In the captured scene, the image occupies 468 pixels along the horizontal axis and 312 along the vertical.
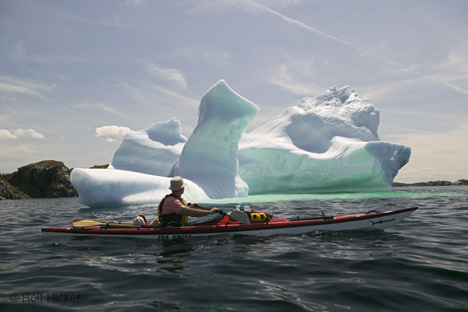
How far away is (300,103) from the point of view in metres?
30.4

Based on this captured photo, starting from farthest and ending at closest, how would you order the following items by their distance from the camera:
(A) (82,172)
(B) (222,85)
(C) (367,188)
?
(C) (367,188)
(B) (222,85)
(A) (82,172)

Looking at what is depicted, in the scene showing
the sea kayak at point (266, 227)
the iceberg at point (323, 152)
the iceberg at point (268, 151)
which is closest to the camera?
the sea kayak at point (266, 227)

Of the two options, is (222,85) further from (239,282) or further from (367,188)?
(239,282)

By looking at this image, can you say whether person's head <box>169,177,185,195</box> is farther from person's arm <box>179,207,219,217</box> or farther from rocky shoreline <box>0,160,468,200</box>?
rocky shoreline <box>0,160,468,200</box>

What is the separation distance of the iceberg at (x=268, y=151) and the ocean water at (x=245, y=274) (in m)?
10.8

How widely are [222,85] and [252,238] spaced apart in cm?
1599

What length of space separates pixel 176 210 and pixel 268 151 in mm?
19723

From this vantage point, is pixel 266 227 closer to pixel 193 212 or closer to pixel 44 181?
pixel 193 212

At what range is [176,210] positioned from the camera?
20.9 feet

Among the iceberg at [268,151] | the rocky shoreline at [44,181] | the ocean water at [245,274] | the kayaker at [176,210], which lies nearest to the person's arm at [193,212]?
the kayaker at [176,210]

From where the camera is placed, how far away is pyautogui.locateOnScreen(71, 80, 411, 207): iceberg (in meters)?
20.8

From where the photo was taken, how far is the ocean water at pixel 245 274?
10.1 ft

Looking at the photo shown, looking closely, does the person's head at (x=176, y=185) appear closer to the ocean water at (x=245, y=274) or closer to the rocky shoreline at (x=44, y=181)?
the ocean water at (x=245, y=274)

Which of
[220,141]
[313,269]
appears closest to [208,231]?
[313,269]
